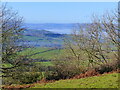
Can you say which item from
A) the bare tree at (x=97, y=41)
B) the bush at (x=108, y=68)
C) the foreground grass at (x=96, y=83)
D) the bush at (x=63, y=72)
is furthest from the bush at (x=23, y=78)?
the bare tree at (x=97, y=41)

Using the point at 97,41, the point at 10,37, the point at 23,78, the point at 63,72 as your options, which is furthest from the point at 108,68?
the point at 10,37

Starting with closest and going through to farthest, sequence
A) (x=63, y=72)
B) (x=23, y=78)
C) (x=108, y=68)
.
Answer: (x=23, y=78) → (x=108, y=68) → (x=63, y=72)

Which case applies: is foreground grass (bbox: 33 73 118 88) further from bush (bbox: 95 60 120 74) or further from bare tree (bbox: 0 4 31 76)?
bare tree (bbox: 0 4 31 76)

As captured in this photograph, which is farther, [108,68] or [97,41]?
[97,41]

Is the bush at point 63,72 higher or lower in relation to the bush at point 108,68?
lower

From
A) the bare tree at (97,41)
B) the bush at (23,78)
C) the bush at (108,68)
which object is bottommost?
the bush at (23,78)

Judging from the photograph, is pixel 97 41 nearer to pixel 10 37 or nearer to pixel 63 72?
pixel 63 72

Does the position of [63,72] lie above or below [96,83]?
below

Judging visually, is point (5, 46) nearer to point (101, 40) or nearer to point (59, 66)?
point (59, 66)

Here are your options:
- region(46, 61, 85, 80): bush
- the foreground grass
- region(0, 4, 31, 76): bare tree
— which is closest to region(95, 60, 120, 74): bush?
region(46, 61, 85, 80): bush

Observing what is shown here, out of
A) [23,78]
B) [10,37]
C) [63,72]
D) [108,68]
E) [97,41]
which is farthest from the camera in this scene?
[97,41]

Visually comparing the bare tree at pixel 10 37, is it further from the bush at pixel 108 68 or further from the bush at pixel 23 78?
the bush at pixel 108 68

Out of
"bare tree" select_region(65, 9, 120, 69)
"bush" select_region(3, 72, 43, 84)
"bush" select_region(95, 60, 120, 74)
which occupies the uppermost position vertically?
"bare tree" select_region(65, 9, 120, 69)
